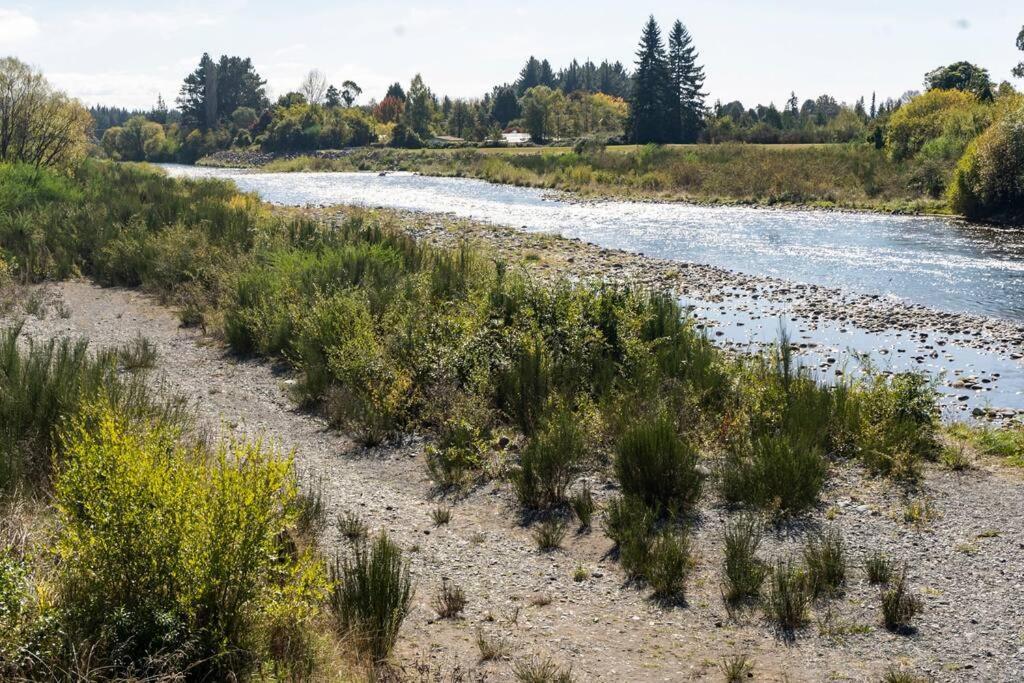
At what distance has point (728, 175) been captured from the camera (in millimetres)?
44750

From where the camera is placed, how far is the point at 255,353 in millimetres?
13828

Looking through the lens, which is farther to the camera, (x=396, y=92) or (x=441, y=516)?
(x=396, y=92)

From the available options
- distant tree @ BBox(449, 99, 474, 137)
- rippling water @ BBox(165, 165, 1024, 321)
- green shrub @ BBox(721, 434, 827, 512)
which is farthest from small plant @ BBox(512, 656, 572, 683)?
distant tree @ BBox(449, 99, 474, 137)

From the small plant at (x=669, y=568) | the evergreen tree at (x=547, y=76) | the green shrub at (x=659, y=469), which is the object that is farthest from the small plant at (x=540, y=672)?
the evergreen tree at (x=547, y=76)

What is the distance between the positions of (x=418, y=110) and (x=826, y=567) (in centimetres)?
9861

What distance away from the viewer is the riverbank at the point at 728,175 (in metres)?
38.5

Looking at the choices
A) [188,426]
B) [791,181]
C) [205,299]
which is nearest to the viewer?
[188,426]

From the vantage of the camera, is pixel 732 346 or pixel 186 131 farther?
pixel 186 131

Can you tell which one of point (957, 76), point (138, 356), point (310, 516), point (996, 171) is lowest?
Answer: point (310, 516)

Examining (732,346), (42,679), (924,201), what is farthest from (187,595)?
(924,201)

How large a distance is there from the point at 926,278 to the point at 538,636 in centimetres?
1868

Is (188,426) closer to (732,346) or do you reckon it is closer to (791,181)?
(732,346)

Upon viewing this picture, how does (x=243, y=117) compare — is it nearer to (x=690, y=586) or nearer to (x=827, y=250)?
(x=827, y=250)

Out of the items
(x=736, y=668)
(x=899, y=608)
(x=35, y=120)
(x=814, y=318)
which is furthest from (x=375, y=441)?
(x=35, y=120)
